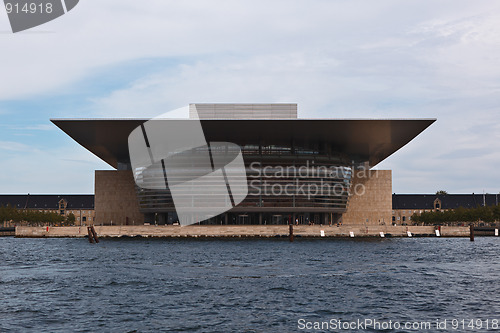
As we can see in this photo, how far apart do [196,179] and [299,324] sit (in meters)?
57.3

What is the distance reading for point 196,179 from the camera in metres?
72.1

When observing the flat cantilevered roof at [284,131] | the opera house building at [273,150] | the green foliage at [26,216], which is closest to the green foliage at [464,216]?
the opera house building at [273,150]

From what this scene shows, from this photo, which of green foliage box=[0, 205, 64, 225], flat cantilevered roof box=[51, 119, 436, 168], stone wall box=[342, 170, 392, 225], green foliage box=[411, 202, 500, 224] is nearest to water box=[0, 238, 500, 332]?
flat cantilevered roof box=[51, 119, 436, 168]

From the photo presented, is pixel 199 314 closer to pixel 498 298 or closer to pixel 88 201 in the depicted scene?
pixel 498 298

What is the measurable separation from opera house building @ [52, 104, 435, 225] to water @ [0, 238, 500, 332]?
33013 millimetres

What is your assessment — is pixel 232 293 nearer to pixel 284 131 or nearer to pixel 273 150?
pixel 284 131

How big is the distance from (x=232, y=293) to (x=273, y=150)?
53457 mm

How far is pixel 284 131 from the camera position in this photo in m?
67.0

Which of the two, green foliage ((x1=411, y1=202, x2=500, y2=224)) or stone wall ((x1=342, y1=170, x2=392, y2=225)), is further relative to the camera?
green foliage ((x1=411, y1=202, x2=500, y2=224))

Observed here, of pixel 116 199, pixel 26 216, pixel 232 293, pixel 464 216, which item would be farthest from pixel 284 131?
pixel 26 216

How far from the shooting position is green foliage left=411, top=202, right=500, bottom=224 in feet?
315

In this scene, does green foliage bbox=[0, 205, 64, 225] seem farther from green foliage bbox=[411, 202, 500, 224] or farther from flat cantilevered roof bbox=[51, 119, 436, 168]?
green foliage bbox=[411, 202, 500, 224]

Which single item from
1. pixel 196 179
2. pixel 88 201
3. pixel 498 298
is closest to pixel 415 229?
pixel 196 179

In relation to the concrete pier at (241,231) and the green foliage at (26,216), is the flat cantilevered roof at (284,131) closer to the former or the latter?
the concrete pier at (241,231)
